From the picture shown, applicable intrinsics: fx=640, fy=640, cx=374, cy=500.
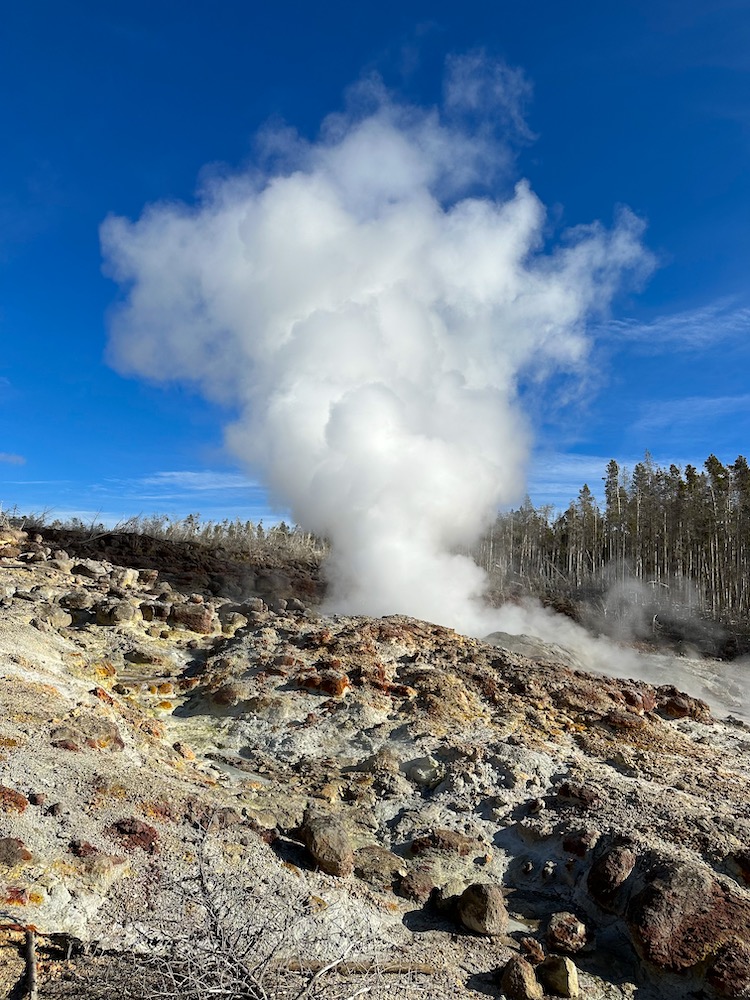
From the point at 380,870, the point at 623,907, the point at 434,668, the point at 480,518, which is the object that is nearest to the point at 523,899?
the point at 623,907

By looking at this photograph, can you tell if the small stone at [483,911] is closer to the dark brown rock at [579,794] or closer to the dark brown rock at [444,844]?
the dark brown rock at [444,844]

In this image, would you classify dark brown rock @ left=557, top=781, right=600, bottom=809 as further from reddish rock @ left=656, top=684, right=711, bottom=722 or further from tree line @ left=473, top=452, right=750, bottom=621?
tree line @ left=473, top=452, right=750, bottom=621

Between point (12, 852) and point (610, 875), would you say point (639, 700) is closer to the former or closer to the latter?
point (610, 875)

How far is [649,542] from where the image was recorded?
38.8m

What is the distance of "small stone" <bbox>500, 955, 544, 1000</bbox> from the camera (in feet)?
11.0

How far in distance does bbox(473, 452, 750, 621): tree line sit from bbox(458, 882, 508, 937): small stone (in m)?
20.8

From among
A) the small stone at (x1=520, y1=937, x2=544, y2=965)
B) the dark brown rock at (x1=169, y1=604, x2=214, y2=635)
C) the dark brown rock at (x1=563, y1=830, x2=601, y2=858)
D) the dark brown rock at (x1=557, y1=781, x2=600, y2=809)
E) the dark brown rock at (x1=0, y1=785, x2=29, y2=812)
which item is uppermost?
the dark brown rock at (x1=169, y1=604, x2=214, y2=635)

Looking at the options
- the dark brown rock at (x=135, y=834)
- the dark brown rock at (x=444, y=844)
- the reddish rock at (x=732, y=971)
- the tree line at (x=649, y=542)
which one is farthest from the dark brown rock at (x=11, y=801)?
the tree line at (x=649, y=542)

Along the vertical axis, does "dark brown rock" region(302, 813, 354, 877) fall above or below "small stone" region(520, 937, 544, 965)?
→ above

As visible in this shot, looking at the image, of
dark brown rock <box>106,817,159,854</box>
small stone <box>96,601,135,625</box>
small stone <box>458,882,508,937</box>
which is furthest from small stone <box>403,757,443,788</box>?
small stone <box>96,601,135,625</box>

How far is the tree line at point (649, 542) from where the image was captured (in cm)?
3206

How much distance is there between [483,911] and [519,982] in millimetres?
580

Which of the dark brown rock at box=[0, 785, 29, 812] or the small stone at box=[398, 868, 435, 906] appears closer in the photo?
the dark brown rock at box=[0, 785, 29, 812]

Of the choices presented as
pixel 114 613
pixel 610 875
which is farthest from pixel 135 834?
pixel 114 613
